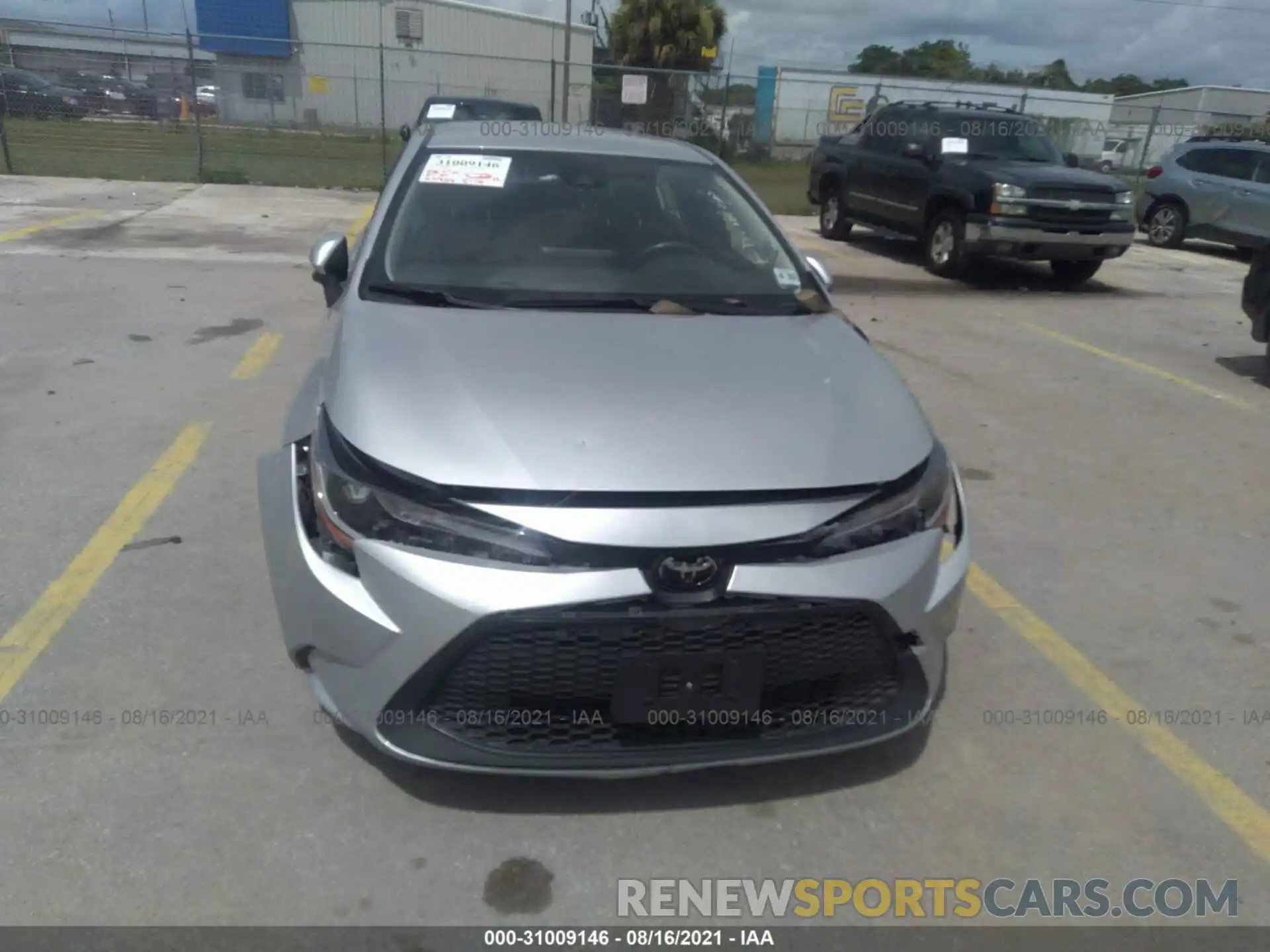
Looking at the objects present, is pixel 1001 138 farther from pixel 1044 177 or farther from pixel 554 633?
pixel 554 633

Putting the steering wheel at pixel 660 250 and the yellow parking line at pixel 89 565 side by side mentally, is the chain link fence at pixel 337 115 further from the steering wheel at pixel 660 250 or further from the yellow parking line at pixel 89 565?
the steering wheel at pixel 660 250

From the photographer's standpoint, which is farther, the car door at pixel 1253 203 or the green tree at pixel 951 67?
the green tree at pixel 951 67

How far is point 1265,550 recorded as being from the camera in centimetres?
457

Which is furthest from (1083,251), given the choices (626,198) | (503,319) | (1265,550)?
(503,319)

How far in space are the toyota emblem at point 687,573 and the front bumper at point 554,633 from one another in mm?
49

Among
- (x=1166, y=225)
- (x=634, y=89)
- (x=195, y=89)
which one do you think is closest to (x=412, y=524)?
(x=1166, y=225)

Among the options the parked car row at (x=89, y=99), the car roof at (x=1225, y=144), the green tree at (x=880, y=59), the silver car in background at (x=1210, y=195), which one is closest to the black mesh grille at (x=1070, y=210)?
the silver car in background at (x=1210, y=195)

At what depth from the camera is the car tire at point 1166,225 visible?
15.5 m

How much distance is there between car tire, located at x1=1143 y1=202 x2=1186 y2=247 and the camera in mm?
15508

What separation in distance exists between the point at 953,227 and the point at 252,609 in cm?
978

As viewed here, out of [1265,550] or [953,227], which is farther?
[953,227]

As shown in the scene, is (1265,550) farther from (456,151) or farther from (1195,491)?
(456,151)

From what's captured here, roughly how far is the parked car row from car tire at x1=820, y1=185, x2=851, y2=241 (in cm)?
1259

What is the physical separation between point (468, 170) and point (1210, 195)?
14.3m
